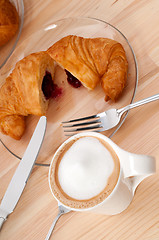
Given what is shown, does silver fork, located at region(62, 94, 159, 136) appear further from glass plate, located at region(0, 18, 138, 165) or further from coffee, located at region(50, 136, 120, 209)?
coffee, located at region(50, 136, 120, 209)

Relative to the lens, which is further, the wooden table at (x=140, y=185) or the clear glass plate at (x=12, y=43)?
the clear glass plate at (x=12, y=43)

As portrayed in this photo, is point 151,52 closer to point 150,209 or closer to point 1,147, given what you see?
point 150,209

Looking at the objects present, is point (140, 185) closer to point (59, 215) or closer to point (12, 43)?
point (59, 215)

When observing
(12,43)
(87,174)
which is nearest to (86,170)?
(87,174)

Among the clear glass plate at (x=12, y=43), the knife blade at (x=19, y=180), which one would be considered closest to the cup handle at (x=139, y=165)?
the knife blade at (x=19, y=180)

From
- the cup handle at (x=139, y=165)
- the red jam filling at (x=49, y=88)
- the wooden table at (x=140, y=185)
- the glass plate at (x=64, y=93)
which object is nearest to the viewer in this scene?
the cup handle at (x=139, y=165)

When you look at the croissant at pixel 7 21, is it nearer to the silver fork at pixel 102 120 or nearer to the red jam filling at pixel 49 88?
the red jam filling at pixel 49 88

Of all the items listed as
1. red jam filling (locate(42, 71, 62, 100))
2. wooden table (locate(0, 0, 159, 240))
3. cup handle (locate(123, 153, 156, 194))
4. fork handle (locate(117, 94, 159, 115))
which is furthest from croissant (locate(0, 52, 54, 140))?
cup handle (locate(123, 153, 156, 194))
